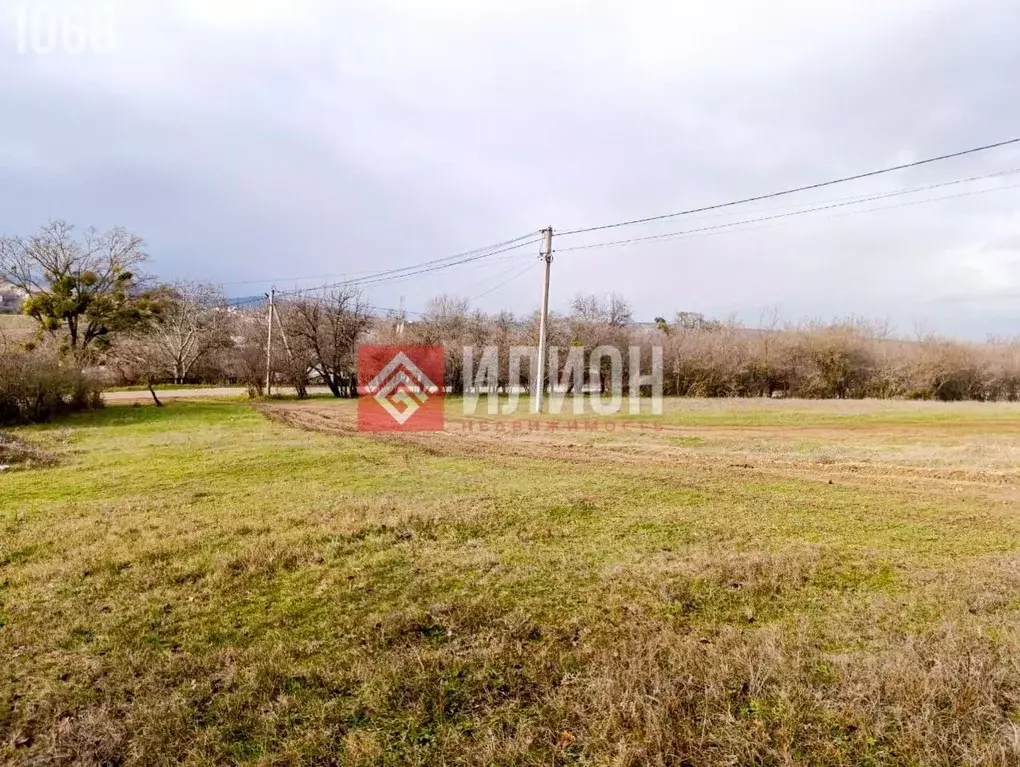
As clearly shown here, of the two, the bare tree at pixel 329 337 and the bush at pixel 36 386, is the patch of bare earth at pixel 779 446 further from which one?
the bare tree at pixel 329 337

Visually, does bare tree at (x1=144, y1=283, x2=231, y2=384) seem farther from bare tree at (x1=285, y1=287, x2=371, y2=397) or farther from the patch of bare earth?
the patch of bare earth

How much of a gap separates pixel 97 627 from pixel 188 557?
3.84 feet

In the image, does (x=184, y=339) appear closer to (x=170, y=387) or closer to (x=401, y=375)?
(x=170, y=387)

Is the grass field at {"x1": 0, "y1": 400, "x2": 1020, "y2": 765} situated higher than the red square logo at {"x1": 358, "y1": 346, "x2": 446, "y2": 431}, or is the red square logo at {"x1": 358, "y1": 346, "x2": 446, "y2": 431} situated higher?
the red square logo at {"x1": 358, "y1": 346, "x2": 446, "y2": 431}

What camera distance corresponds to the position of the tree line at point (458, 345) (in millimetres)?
23950

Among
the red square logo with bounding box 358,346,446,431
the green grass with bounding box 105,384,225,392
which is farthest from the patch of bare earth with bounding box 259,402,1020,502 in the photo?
the green grass with bounding box 105,384,225,392

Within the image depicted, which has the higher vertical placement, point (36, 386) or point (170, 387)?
point (36, 386)

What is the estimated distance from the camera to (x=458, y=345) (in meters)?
29.2

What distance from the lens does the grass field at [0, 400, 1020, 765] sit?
222cm

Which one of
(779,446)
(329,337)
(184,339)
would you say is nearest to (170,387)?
(184,339)

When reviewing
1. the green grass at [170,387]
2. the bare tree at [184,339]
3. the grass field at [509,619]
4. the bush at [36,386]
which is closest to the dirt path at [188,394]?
the green grass at [170,387]

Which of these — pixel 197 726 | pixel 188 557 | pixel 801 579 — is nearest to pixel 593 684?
pixel 197 726

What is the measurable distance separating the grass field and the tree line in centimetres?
1954

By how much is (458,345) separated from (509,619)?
2620 cm
